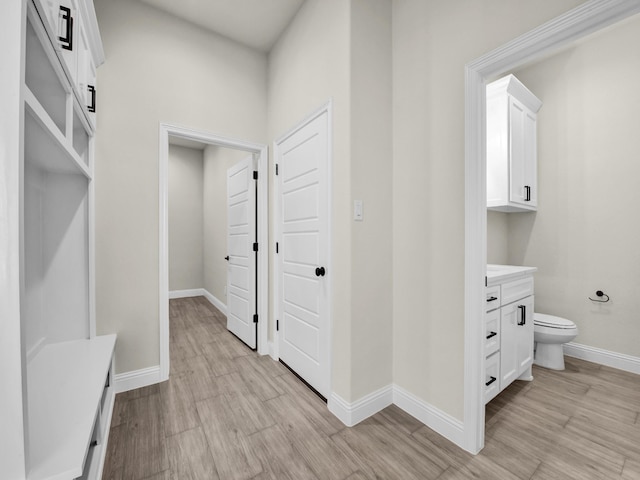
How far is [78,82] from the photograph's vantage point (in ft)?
5.01

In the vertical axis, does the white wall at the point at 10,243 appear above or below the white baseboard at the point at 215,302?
above

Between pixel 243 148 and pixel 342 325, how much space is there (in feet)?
6.28

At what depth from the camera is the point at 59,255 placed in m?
1.84

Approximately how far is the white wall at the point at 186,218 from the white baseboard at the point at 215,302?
34cm

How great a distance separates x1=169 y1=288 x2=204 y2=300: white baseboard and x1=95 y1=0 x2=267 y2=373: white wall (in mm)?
3479

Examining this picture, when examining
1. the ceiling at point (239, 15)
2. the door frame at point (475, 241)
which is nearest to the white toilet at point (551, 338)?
the door frame at point (475, 241)

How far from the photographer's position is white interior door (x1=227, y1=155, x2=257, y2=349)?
115 inches

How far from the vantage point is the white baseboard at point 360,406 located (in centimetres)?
177

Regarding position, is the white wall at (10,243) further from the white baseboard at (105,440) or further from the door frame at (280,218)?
the door frame at (280,218)

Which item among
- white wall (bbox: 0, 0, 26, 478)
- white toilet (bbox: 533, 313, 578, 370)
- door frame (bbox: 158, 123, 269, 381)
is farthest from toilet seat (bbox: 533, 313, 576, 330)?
white wall (bbox: 0, 0, 26, 478)

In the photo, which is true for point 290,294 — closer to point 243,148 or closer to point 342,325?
point 342,325

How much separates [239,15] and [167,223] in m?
1.87

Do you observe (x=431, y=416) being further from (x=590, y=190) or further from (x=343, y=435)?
(x=590, y=190)

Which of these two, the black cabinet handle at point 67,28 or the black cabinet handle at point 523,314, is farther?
the black cabinet handle at point 523,314
